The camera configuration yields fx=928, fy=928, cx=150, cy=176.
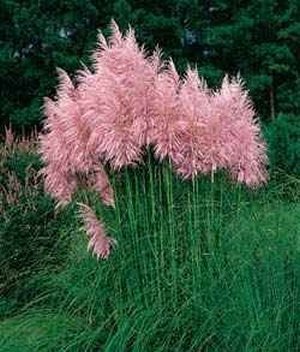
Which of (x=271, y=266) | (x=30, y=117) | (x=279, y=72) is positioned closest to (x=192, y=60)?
(x=279, y=72)

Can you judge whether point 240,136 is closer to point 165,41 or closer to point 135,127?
point 135,127

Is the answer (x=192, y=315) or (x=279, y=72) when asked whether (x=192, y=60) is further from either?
(x=192, y=315)

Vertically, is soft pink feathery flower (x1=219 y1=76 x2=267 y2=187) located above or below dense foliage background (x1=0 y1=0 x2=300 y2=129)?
below

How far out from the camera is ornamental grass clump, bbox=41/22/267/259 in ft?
15.7

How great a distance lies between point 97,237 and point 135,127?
0.61m

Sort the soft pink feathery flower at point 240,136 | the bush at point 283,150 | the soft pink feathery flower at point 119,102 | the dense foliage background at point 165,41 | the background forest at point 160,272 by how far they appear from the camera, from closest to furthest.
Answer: the background forest at point 160,272 < the soft pink feathery flower at point 119,102 < the soft pink feathery flower at point 240,136 < the bush at point 283,150 < the dense foliage background at point 165,41

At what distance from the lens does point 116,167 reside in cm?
492

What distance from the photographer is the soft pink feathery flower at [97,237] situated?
4.83 m

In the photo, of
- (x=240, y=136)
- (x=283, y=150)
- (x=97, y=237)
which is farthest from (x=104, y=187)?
(x=283, y=150)

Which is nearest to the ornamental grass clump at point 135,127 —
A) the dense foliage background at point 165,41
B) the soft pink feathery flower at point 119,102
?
the soft pink feathery flower at point 119,102

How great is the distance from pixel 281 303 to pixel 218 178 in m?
0.98

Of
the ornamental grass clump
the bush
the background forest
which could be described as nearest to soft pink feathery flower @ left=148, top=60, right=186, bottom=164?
the ornamental grass clump

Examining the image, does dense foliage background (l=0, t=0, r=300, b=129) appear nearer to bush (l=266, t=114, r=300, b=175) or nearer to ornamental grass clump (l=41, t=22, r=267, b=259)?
bush (l=266, t=114, r=300, b=175)

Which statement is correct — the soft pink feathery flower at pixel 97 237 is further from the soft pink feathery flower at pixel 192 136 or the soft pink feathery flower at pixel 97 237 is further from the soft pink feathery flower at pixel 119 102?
the soft pink feathery flower at pixel 192 136
